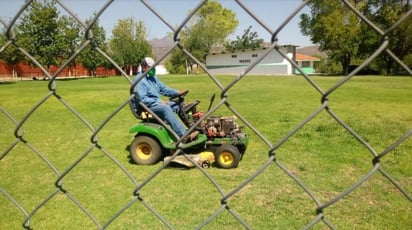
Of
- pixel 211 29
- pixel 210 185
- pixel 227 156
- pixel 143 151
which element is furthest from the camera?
pixel 211 29

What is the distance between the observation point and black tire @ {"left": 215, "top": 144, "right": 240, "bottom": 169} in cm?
453

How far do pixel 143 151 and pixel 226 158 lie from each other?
4.25 ft

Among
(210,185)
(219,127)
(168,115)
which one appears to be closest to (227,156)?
(219,127)

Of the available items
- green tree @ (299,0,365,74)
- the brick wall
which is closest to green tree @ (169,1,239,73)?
the brick wall

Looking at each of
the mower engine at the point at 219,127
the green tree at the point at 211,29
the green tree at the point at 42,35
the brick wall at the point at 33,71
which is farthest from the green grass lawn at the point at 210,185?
the green tree at the point at 211,29

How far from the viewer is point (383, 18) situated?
123ft

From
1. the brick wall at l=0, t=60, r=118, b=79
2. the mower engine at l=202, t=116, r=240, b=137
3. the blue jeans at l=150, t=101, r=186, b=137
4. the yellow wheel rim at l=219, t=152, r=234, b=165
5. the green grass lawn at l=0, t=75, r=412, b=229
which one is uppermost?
the brick wall at l=0, t=60, r=118, b=79

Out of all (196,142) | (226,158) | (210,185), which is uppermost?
(196,142)

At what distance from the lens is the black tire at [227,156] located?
4.53 m

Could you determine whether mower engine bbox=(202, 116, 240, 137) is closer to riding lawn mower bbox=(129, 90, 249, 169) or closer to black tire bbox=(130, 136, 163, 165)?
riding lawn mower bbox=(129, 90, 249, 169)

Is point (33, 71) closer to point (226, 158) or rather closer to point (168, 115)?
point (168, 115)

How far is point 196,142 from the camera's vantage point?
15.2 ft

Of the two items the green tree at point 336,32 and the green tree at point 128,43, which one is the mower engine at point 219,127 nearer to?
the green tree at point 336,32

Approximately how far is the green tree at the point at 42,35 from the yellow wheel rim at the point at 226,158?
28.9 meters
